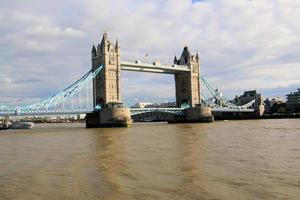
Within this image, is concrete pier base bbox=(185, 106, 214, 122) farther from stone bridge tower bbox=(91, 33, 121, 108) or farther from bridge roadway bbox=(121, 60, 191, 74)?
stone bridge tower bbox=(91, 33, 121, 108)

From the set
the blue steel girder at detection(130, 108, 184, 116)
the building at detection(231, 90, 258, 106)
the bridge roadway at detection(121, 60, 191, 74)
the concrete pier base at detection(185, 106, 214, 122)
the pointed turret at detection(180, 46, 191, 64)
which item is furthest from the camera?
the building at detection(231, 90, 258, 106)

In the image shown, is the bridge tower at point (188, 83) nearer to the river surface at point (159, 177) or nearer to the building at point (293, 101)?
the building at point (293, 101)

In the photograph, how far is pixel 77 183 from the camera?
38.0 ft

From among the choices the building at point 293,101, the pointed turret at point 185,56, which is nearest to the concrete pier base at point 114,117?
the pointed turret at point 185,56

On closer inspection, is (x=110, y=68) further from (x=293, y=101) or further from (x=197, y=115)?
(x=293, y=101)

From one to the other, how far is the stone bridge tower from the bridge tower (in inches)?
947

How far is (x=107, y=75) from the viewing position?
67.6m

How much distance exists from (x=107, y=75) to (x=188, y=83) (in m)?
27.3

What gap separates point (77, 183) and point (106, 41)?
5977 cm

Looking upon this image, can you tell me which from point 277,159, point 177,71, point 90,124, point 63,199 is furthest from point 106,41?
point 63,199

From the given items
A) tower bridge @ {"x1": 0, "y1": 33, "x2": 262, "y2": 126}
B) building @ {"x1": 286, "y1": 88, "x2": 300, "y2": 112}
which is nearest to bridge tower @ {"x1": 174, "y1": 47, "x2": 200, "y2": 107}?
tower bridge @ {"x1": 0, "y1": 33, "x2": 262, "y2": 126}

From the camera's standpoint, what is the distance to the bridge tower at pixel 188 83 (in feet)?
295

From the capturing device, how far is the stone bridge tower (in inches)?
2665

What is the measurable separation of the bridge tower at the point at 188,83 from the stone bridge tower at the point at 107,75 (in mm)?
24046
